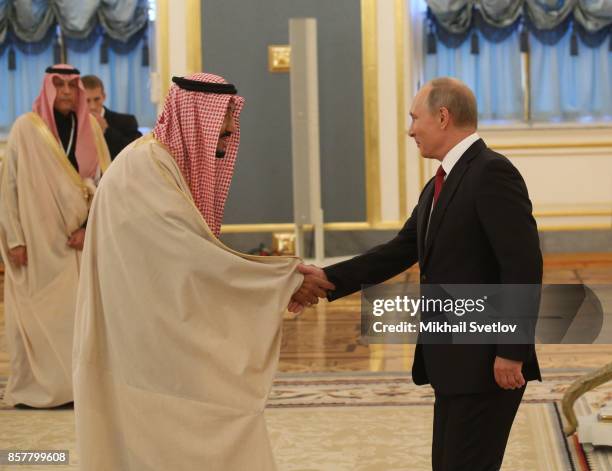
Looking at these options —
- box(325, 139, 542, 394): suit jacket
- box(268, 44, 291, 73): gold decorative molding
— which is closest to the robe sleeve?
box(325, 139, 542, 394): suit jacket

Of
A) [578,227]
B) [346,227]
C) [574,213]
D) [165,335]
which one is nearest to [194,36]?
[346,227]

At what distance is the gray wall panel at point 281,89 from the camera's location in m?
10.1

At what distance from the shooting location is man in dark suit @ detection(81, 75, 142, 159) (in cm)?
654

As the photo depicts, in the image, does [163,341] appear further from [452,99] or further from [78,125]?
[78,125]

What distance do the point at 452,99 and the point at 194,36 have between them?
770 centimetres

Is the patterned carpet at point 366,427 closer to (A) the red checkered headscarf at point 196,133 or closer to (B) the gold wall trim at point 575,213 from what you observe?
(A) the red checkered headscarf at point 196,133

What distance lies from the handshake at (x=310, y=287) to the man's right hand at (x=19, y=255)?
2.43 m

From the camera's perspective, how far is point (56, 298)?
17.7ft

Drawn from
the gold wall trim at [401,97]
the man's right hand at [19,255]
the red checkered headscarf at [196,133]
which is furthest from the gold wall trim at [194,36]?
the red checkered headscarf at [196,133]

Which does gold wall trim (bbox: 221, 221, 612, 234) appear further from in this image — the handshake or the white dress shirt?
the white dress shirt

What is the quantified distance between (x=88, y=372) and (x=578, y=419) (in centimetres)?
234

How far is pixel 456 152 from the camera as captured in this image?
9.28 ft

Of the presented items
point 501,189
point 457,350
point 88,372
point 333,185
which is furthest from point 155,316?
point 333,185

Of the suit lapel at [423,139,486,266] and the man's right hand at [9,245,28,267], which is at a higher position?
the suit lapel at [423,139,486,266]
